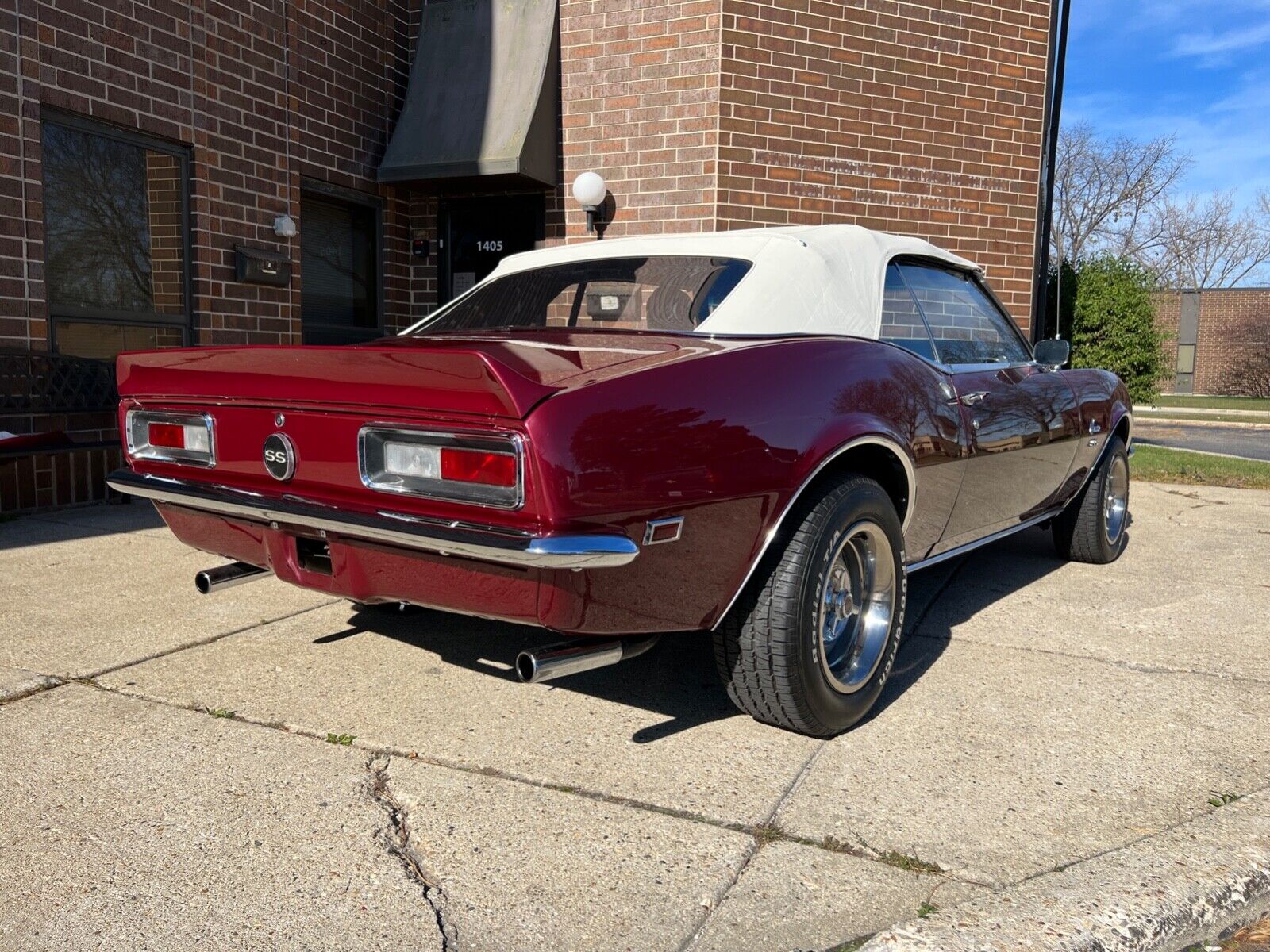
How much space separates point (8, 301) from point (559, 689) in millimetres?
4725

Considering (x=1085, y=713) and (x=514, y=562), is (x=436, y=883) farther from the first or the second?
(x=1085, y=713)

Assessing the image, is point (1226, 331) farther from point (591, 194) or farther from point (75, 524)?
point (75, 524)

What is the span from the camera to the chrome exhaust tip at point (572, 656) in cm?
224

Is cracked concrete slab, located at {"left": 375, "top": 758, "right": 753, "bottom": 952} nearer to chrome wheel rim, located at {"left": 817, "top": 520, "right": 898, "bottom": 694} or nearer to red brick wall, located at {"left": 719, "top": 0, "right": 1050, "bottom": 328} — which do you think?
chrome wheel rim, located at {"left": 817, "top": 520, "right": 898, "bottom": 694}

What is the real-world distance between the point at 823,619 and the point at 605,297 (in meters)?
1.31

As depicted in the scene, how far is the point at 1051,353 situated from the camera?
4.40 meters

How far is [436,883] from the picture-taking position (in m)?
2.07

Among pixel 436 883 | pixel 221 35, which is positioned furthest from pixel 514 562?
pixel 221 35

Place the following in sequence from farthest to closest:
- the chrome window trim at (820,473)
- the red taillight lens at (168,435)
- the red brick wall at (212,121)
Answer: the red brick wall at (212,121) < the red taillight lens at (168,435) < the chrome window trim at (820,473)

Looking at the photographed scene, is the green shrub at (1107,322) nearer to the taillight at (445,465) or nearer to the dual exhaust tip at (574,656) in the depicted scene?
the dual exhaust tip at (574,656)

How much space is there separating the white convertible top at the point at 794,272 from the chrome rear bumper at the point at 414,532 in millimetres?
1040

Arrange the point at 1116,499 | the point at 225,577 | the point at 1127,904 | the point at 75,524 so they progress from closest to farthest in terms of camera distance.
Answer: the point at 1127,904 < the point at 225,577 < the point at 1116,499 < the point at 75,524

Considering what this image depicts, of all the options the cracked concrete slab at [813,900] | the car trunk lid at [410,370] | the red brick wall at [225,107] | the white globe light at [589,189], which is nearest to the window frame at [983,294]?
the car trunk lid at [410,370]

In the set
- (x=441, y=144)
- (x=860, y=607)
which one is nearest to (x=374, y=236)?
(x=441, y=144)
